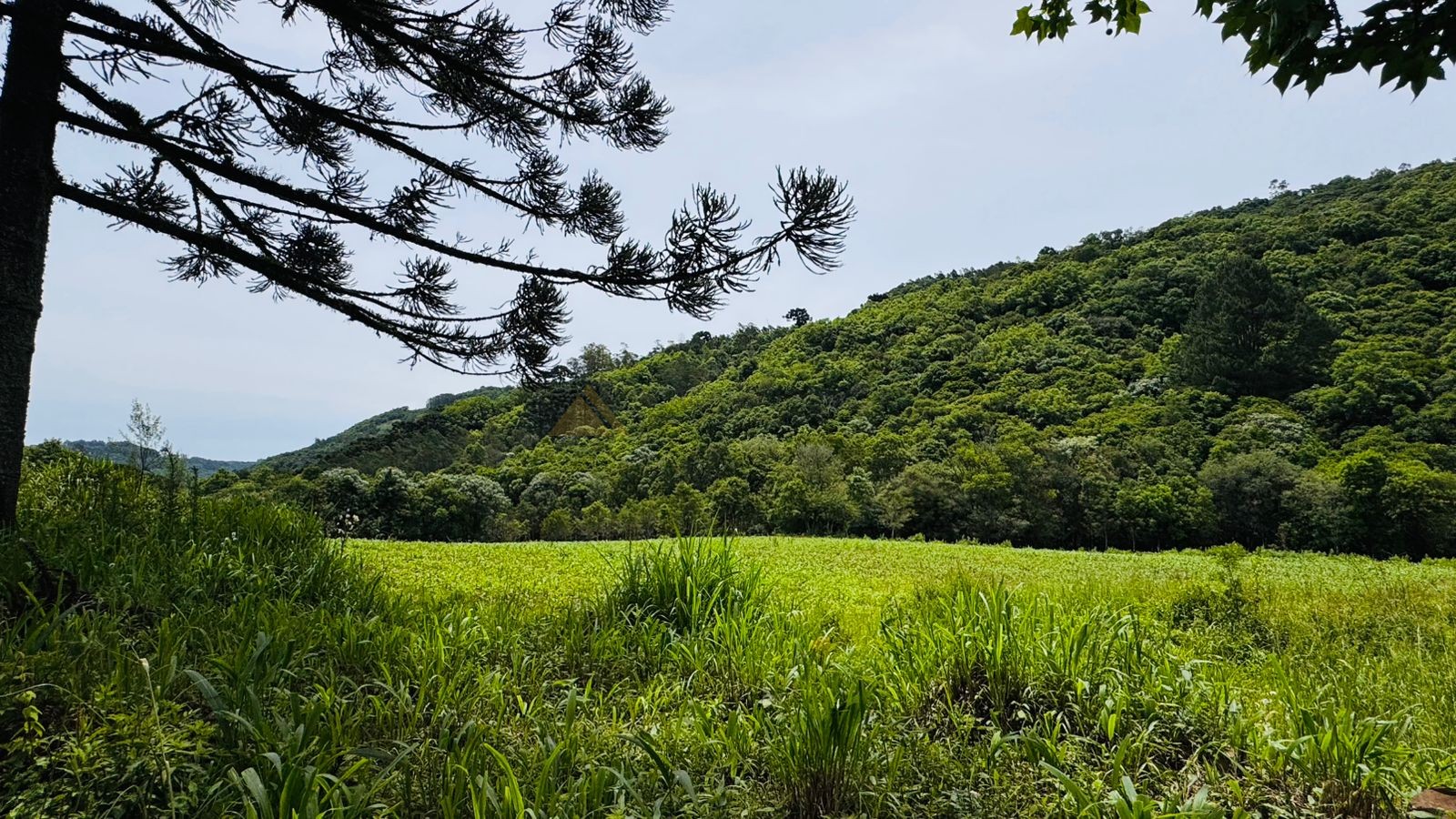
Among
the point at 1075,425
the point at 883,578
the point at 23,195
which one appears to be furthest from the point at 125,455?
the point at 1075,425

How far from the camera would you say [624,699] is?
9.54 feet

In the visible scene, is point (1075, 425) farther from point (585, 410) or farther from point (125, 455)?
point (125, 455)

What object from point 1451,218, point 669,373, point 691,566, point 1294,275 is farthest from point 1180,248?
point 691,566

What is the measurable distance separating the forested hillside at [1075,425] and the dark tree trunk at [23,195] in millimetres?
14831

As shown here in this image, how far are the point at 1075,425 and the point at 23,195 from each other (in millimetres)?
45588

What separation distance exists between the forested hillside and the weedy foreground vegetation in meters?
14.0

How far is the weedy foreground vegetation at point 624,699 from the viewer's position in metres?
1.90

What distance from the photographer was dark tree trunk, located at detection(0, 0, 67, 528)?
346cm

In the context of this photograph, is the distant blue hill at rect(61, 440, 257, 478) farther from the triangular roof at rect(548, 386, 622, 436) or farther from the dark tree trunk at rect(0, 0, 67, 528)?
the triangular roof at rect(548, 386, 622, 436)

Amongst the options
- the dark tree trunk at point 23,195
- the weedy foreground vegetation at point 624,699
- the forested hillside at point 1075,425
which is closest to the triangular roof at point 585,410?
Result: the weedy foreground vegetation at point 624,699

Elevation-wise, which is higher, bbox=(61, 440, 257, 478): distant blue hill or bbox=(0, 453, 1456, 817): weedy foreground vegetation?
bbox=(61, 440, 257, 478): distant blue hill

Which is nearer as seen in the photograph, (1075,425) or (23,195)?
(23,195)

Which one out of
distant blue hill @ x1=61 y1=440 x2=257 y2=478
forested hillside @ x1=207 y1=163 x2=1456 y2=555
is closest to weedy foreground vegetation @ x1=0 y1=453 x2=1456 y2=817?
distant blue hill @ x1=61 y1=440 x2=257 y2=478

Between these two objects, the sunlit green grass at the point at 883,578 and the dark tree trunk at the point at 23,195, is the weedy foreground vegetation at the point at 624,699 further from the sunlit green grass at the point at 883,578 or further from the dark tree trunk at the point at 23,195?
A: the sunlit green grass at the point at 883,578
